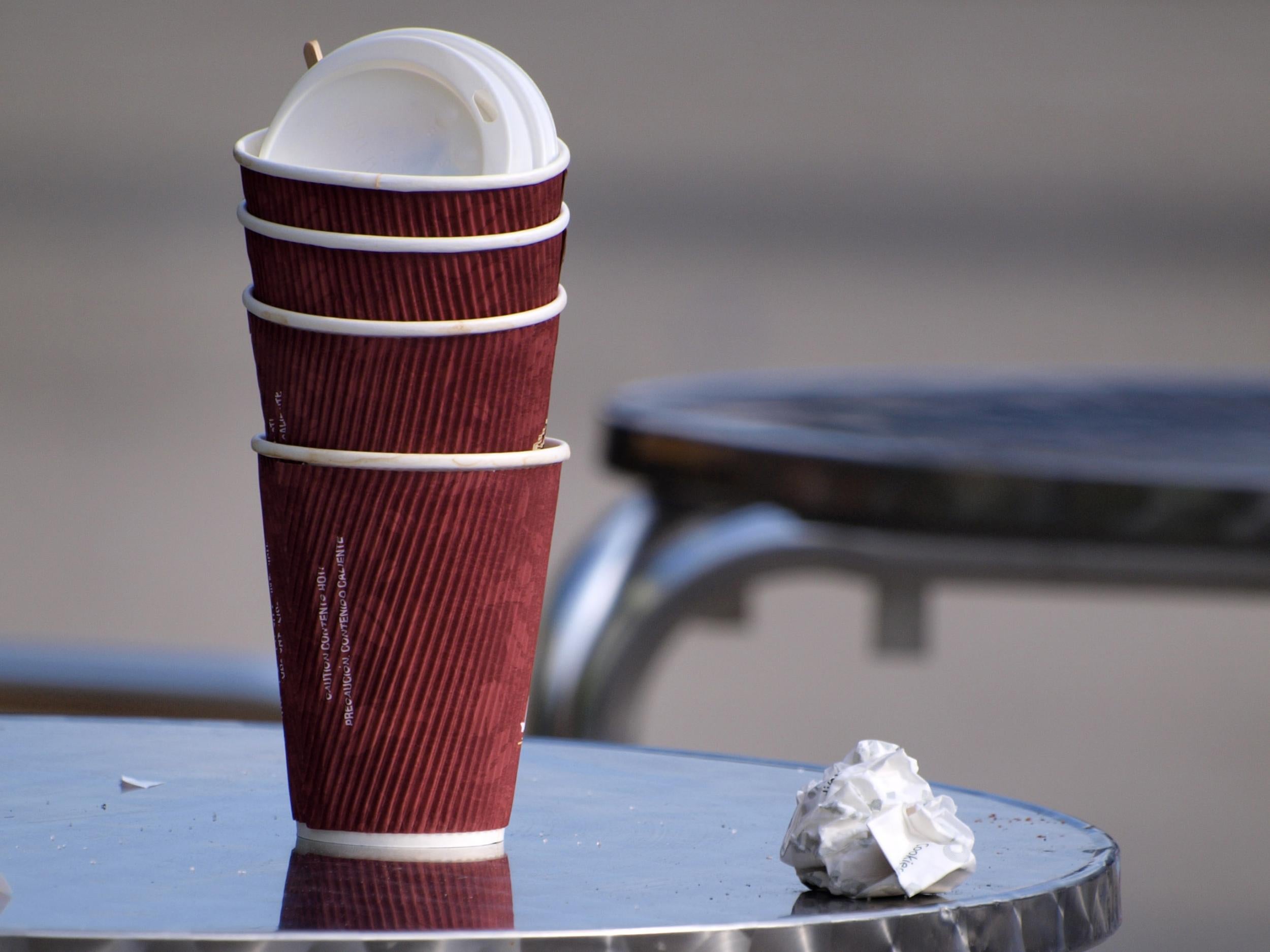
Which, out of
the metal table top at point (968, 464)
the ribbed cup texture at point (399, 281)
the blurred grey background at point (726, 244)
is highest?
the ribbed cup texture at point (399, 281)

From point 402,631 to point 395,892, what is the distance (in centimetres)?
7

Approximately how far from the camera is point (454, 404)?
0.48 m

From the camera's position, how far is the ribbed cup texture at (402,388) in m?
0.47

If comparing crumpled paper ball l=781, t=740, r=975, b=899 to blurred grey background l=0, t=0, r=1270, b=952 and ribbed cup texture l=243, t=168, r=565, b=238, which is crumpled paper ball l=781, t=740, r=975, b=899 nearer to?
ribbed cup texture l=243, t=168, r=565, b=238

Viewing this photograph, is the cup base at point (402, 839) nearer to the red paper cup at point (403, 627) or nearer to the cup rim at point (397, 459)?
the red paper cup at point (403, 627)

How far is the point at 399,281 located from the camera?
0.47 meters

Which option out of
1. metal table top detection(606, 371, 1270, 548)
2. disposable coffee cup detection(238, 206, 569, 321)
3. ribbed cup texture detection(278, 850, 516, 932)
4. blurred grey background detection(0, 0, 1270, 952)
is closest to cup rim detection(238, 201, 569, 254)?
disposable coffee cup detection(238, 206, 569, 321)

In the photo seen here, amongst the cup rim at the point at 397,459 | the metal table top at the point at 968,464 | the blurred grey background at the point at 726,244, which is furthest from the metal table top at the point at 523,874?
the blurred grey background at the point at 726,244

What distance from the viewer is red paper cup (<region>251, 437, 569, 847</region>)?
0.48 m

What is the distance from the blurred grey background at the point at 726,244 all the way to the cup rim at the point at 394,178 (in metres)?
2.32

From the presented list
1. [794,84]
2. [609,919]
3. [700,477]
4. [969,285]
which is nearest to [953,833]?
[609,919]

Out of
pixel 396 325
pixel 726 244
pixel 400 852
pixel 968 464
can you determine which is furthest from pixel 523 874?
pixel 726 244

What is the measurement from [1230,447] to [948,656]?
5.79 feet

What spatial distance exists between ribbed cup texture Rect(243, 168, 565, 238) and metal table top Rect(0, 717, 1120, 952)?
167mm
